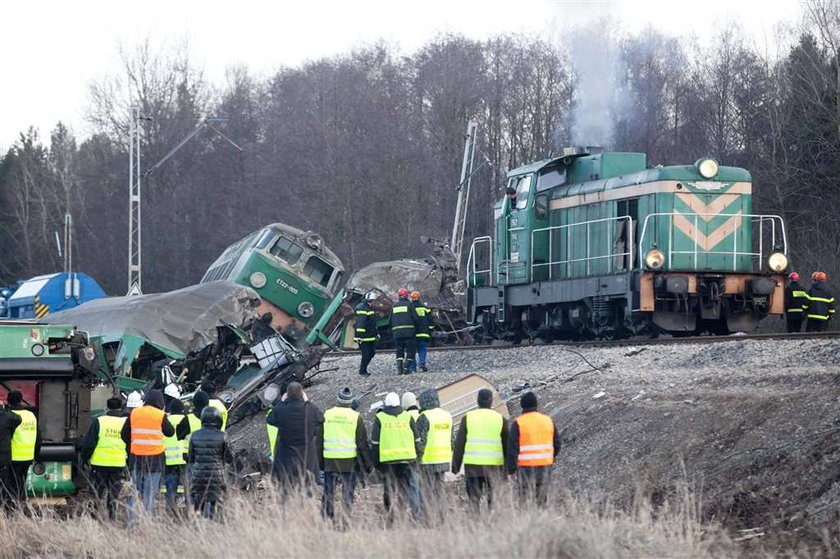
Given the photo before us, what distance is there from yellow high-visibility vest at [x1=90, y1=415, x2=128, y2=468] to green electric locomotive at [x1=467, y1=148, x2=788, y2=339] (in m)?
9.82

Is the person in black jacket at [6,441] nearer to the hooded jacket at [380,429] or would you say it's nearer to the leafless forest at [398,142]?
the hooded jacket at [380,429]

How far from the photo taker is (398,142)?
177 ft

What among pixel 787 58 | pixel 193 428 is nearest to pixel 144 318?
pixel 193 428

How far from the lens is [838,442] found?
446 inches

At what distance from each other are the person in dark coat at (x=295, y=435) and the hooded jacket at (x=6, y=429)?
7.79 ft

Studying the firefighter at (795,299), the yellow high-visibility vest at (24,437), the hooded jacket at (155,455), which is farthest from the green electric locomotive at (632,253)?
the yellow high-visibility vest at (24,437)

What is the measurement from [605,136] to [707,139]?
43.0 feet

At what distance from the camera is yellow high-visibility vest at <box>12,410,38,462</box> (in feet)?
41.0

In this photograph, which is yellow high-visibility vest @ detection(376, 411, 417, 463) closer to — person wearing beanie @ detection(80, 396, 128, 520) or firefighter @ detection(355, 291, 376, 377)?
person wearing beanie @ detection(80, 396, 128, 520)

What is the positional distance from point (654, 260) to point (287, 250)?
12345 mm

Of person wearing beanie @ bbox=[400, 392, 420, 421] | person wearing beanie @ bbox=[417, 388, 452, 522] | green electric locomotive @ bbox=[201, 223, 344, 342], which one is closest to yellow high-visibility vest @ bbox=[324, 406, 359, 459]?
person wearing beanie @ bbox=[400, 392, 420, 421]

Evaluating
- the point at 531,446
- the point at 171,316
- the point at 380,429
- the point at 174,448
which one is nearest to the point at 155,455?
the point at 174,448

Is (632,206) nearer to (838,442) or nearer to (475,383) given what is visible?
(475,383)

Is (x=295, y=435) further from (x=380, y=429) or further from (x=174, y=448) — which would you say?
(x=174, y=448)
